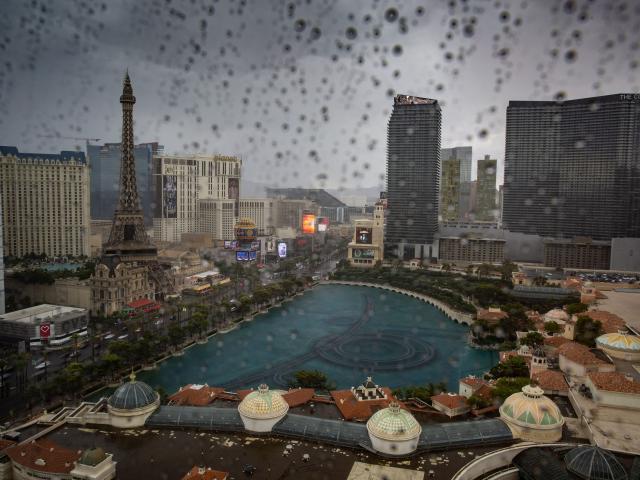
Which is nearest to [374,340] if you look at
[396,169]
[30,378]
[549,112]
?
[30,378]

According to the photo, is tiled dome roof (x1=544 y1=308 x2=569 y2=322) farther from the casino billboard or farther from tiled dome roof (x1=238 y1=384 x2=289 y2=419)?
the casino billboard

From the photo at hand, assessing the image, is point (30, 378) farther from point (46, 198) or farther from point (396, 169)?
point (396, 169)

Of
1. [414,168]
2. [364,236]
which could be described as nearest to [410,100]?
[414,168]

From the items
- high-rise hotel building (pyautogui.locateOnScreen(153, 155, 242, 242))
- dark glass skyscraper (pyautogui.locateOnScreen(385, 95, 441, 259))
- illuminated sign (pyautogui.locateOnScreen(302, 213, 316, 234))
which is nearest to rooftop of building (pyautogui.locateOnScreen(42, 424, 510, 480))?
dark glass skyscraper (pyautogui.locateOnScreen(385, 95, 441, 259))

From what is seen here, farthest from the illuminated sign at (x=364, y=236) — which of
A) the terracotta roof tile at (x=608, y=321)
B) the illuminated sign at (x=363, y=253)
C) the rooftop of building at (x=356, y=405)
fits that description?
the rooftop of building at (x=356, y=405)

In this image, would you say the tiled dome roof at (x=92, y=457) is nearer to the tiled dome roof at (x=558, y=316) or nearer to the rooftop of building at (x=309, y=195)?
the tiled dome roof at (x=558, y=316)

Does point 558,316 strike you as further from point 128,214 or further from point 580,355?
point 128,214
